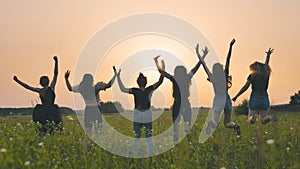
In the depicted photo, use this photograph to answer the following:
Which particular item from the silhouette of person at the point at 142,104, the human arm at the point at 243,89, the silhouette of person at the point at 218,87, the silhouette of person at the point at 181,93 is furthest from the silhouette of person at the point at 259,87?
the silhouette of person at the point at 142,104

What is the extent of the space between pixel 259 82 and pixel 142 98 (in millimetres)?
3241

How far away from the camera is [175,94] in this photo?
39.9ft

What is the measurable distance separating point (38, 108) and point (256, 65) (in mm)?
5306

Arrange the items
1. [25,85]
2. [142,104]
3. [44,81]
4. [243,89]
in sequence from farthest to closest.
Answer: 1. [243,89]
2. [25,85]
3. [44,81]
4. [142,104]

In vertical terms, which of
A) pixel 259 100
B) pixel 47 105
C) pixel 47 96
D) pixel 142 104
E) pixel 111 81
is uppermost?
pixel 111 81

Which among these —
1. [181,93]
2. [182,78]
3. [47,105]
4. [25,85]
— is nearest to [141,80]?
[182,78]

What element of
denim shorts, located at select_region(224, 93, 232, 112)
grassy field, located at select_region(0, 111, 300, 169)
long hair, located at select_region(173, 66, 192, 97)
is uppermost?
long hair, located at select_region(173, 66, 192, 97)

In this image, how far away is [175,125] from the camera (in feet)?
39.7

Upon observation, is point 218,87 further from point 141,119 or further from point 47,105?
point 47,105

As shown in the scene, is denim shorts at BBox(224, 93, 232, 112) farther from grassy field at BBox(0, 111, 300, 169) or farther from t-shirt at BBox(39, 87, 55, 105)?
t-shirt at BBox(39, 87, 55, 105)

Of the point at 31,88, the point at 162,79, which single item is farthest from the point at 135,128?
the point at 31,88

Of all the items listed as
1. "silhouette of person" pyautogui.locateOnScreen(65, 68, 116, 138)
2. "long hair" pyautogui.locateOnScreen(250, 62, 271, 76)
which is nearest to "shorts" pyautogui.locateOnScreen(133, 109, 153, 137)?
"silhouette of person" pyautogui.locateOnScreen(65, 68, 116, 138)

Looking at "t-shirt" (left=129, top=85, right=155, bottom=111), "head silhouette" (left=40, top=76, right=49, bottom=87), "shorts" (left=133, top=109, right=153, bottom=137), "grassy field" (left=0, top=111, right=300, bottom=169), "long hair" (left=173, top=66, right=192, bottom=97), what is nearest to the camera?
"grassy field" (left=0, top=111, right=300, bottom=169)

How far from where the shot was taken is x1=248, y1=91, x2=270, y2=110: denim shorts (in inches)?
500
